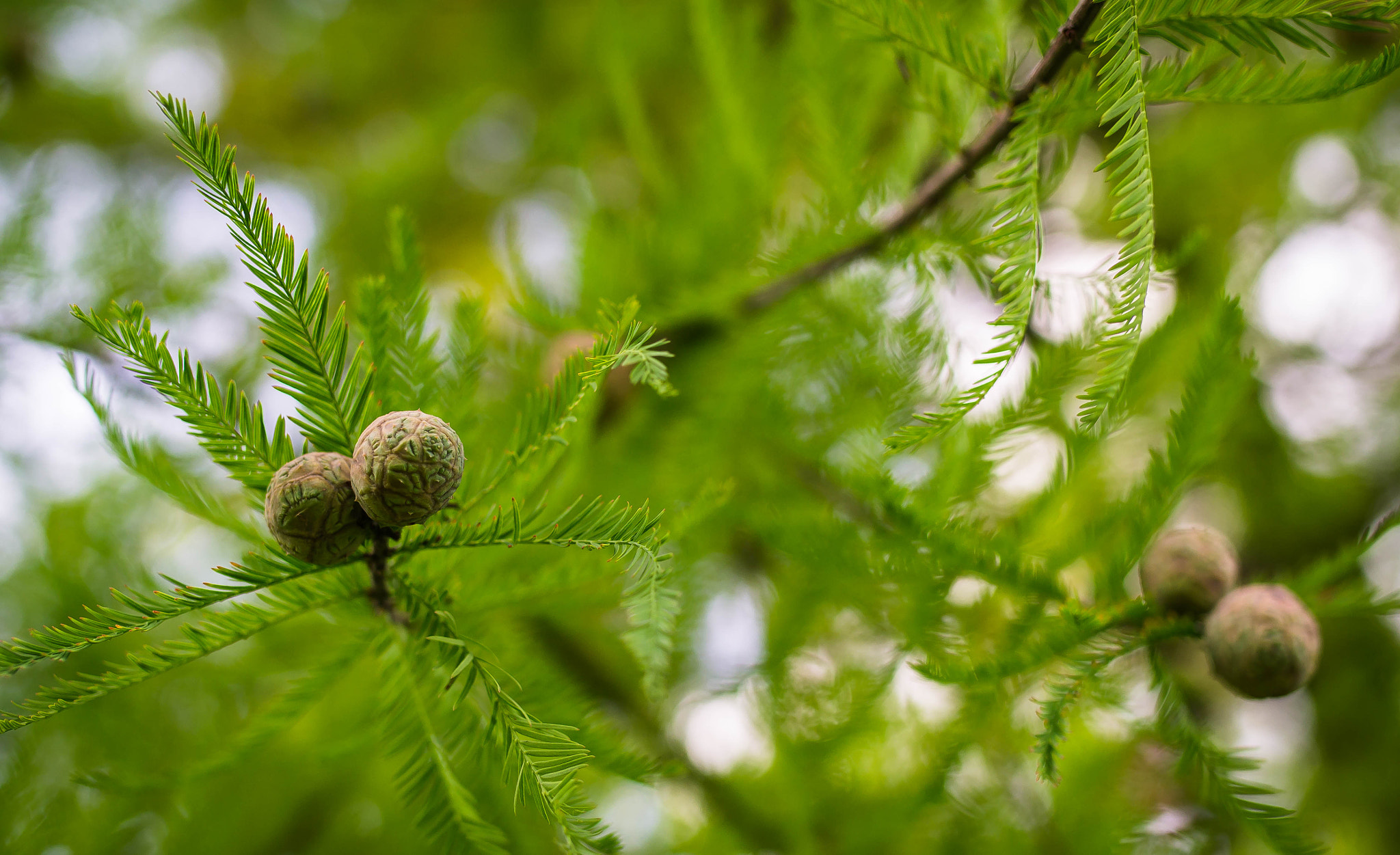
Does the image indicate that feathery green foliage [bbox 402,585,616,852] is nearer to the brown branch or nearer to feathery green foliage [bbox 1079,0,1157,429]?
feathery green foliage [bbox 1079,0,1157,429]

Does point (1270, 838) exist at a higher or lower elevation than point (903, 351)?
lower

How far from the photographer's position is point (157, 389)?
373 millimetres

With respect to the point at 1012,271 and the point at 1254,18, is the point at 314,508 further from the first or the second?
the point at 1254,18

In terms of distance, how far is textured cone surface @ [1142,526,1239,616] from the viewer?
59 cm

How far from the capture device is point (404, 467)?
37 centimetres

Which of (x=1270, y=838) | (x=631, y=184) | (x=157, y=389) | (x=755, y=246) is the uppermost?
(x=631, y=184)

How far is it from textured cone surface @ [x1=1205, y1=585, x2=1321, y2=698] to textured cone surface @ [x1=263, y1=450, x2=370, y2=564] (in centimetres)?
60

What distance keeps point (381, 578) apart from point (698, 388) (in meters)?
0.40

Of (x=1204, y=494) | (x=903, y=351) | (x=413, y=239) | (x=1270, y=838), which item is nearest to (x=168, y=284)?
(x=413, y=239)

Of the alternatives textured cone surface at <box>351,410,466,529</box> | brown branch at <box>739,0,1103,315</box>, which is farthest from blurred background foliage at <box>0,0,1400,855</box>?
textured cone surface at <box>351,410,466,529</box>

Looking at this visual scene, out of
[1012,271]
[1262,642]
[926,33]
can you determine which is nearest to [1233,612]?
[1262,642]

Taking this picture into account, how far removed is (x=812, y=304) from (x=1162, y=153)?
63 cm

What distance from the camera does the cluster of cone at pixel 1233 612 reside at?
1.77 ft

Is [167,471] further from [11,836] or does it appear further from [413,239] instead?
[11,836]
